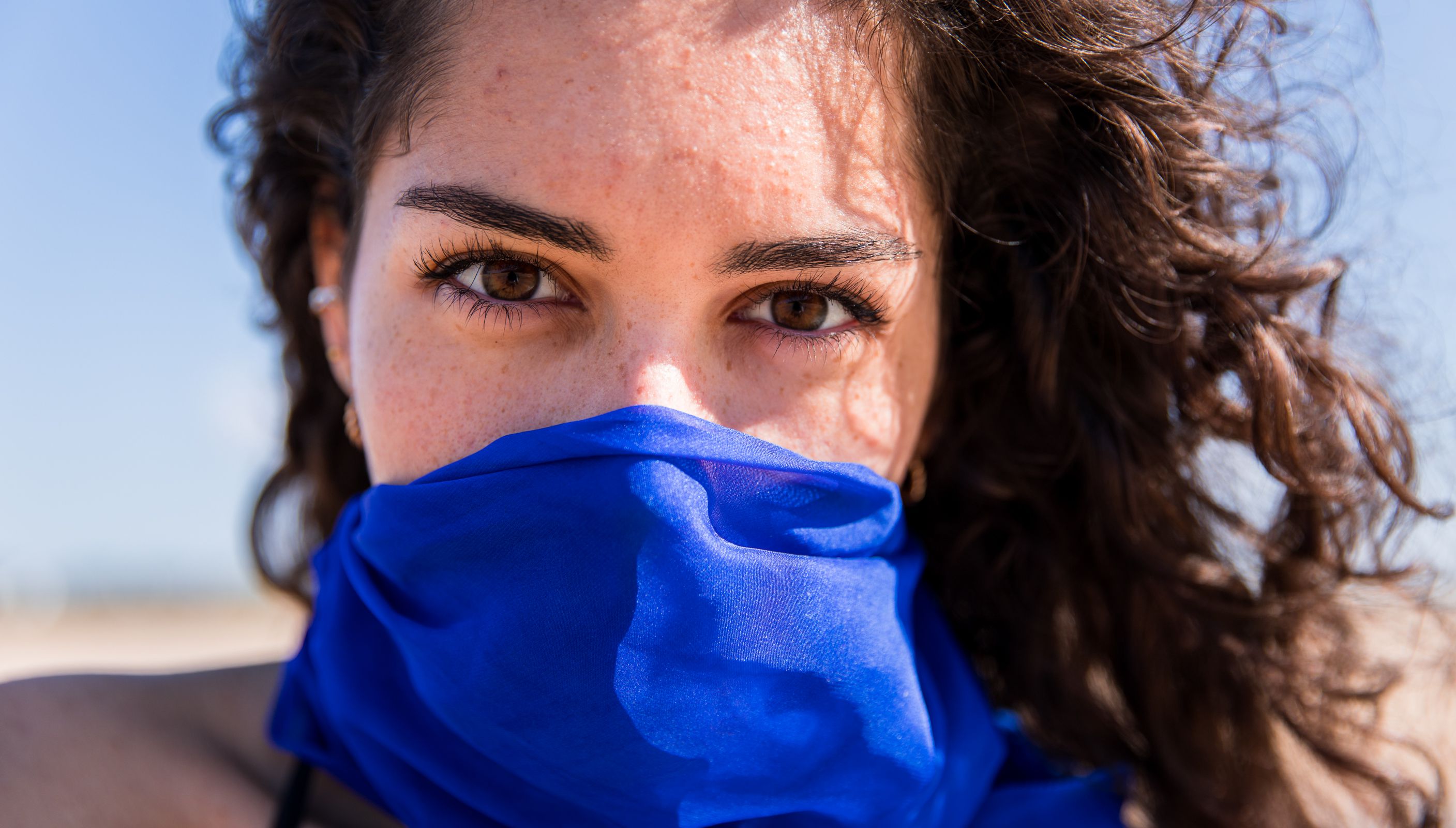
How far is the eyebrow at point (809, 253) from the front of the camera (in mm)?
1490

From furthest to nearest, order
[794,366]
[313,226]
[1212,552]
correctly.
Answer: [1212,552]
[313,226]
[794,366]

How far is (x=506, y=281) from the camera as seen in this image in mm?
1606

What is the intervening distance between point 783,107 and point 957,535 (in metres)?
1.26

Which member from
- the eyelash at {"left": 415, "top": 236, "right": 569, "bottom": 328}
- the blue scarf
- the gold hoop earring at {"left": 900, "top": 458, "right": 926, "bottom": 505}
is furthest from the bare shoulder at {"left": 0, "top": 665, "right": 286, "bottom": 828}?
the gold hoop earring at {"left": 900, "top": 458, "right": 926, "bottom": 505}

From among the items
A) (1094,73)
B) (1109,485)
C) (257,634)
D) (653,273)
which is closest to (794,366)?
(653,273)

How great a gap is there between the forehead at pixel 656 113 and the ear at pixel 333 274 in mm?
539

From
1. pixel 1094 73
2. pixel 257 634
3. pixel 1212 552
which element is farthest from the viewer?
pixel 257 634

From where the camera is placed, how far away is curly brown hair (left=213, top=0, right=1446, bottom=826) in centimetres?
185

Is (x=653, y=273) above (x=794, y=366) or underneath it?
above

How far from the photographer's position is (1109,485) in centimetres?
221

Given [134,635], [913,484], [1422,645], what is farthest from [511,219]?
[134,635]

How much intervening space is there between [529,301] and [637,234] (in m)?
0.24

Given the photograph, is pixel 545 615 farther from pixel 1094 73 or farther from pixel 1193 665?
pixel 1193 665

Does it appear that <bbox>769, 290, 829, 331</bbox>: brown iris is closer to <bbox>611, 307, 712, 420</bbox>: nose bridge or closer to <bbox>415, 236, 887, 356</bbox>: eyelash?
<bbox>415, 236, 887, 356</bbox>: eyelash
